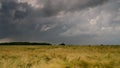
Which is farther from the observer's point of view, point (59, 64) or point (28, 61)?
point (28, 61)

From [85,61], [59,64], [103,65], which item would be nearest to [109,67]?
[103,65]

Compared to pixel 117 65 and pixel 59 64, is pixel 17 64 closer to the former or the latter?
pixel 59 64

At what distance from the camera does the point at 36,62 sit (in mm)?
31938

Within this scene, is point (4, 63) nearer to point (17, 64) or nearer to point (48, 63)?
point (17, 64)

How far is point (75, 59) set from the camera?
1283 inches

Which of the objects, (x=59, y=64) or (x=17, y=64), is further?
(x=17, y=64)

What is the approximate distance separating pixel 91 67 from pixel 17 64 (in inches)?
332

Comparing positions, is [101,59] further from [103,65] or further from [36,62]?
[36,62]

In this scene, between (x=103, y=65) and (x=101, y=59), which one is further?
(x=101, y=59)

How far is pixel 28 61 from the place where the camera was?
32.9m

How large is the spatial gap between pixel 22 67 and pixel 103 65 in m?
8.87

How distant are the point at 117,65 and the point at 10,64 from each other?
1202cm

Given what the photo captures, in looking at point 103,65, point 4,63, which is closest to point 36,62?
point 4,63

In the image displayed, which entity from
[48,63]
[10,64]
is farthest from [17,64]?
[48,63]
